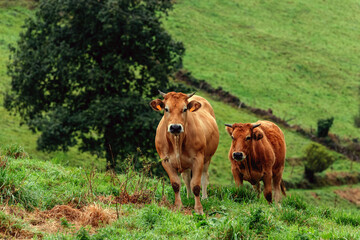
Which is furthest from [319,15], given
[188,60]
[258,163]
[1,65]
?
[258,163]

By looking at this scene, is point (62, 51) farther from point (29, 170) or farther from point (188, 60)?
point (188, 60)

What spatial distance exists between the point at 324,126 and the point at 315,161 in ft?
32.4

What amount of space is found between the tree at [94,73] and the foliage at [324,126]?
23.2 m

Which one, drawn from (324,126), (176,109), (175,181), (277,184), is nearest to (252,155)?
(277,184)

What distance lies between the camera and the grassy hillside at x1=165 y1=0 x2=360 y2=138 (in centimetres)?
5141

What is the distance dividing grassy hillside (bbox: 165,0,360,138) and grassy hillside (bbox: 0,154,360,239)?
128 ft

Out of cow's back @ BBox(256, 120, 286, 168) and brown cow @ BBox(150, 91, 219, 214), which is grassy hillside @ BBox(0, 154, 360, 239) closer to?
brown cow @ BBox(150, 91, 219, 214)

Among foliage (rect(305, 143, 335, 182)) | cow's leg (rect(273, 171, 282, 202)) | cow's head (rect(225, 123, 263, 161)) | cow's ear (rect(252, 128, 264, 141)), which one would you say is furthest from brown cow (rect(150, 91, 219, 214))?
foliage (rect(305, 143, 335, 182))

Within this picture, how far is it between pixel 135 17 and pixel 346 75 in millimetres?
42552

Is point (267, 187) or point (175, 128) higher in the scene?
point (175, 128)

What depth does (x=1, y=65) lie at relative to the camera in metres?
42.6

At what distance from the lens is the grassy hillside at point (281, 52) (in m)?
51.4

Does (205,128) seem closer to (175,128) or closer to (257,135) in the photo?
(257,135)

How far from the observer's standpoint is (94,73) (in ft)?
82.3
